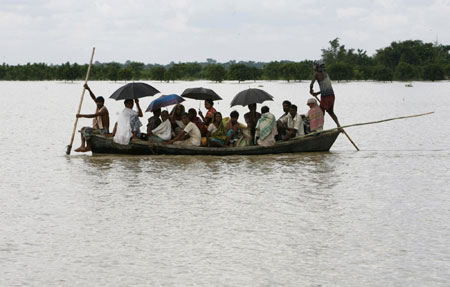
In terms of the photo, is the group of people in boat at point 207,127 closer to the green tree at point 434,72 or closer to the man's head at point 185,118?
the man's head at point 185,118

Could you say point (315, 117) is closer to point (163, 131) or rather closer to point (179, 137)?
point (179, 137)

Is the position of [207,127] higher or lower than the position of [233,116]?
lower

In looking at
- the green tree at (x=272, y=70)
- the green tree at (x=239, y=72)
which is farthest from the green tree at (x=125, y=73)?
the green tree at (x=272, y=70)

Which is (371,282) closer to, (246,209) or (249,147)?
(246,209)

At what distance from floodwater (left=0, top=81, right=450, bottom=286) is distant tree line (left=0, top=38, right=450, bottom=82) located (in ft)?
411

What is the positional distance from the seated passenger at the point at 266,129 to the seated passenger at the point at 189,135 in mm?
1406

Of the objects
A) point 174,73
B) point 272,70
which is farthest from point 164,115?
point 272,70

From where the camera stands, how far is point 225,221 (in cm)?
895

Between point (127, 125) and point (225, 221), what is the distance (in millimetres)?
7010

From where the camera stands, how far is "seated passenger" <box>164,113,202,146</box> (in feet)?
50.5

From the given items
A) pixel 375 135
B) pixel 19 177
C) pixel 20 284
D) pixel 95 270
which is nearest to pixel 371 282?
pixel 95 270

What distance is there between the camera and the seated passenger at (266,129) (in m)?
15.3

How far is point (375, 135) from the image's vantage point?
2397 centimetres

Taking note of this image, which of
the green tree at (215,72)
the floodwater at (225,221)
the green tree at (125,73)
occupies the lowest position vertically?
the floodwater at (225,221)
